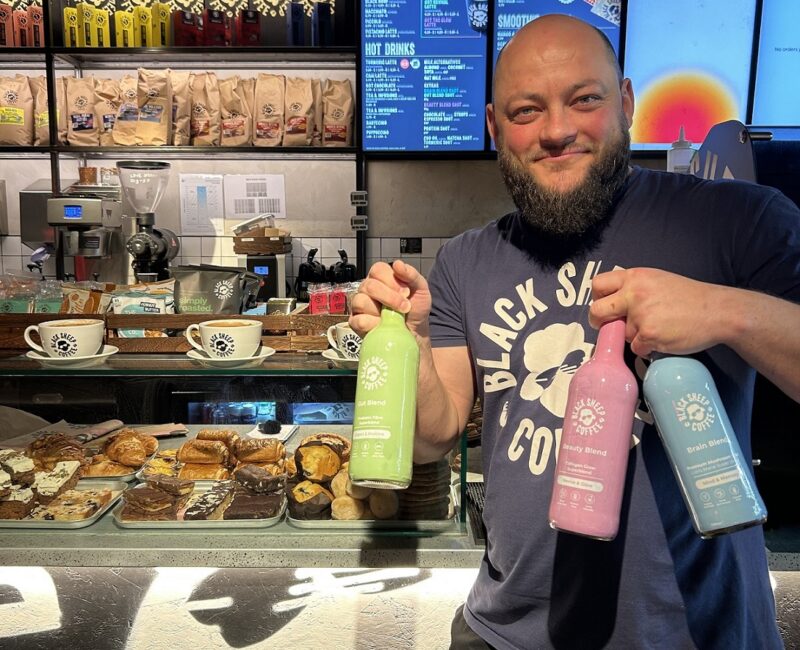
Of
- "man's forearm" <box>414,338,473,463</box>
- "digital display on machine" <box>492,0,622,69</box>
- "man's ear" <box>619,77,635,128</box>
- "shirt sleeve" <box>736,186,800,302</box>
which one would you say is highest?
"digital display on machine" <box>492,0,622,69</box>

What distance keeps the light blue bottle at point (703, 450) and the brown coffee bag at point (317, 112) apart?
3.32 metres

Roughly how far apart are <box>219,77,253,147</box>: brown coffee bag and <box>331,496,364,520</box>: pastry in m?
2.83

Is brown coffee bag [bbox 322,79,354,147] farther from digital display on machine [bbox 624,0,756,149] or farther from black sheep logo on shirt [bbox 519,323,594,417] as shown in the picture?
black sheep logo on shirt [bbox 519,323,594,417]

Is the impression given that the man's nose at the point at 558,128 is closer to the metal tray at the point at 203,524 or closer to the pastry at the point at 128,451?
the metal tray at the point at 203,524

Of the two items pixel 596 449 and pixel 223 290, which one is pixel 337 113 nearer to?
pixel 223 290

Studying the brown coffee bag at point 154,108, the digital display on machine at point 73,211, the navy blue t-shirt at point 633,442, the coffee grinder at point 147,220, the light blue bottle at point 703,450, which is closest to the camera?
the light blue bottle at point 703,450

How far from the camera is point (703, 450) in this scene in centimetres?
81

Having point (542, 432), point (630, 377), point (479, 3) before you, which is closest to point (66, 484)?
point (542, 432)

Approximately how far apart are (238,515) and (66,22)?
3512 mm

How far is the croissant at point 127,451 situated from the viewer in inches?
64.0

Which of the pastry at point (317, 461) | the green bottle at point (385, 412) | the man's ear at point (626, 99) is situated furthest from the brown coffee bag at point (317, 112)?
the green bottle at point (385, 412)

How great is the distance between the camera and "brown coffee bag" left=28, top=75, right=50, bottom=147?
3.88 metres

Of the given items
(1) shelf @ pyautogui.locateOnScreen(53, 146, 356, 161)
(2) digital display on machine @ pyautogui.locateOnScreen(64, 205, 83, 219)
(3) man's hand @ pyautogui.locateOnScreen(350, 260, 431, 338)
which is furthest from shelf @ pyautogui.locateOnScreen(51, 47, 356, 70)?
(3) man's hand @ pyautogui.locateOnScreen(350, 260, 431, 338)

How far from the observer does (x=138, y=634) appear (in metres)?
1.44
